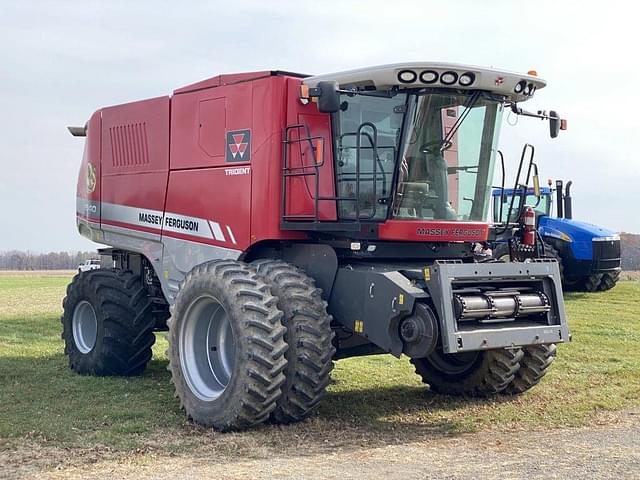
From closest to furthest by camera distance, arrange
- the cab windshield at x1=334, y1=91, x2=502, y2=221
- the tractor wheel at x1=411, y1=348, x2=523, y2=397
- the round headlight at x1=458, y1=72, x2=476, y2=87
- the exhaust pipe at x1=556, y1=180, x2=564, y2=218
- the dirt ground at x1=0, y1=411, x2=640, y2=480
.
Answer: the dirt ground at x1=0, y1=411, x2=640, y2=480 < the round headlight at x1=458, y1=72, x2=476, y2=87 < the cab windshield at x1=334, y1=91, x2=502, y2=221 < the tractor wheel at x1=411, y1=348, x2=523, y2=397 < the exhaust pipe at x1=556, y1=180, x2=564, y2=218

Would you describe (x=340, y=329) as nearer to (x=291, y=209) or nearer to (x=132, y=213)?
(x=291, y=209)

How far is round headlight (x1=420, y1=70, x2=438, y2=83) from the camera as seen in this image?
779 cm

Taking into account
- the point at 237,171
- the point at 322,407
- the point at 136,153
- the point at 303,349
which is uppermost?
the point at 136,153

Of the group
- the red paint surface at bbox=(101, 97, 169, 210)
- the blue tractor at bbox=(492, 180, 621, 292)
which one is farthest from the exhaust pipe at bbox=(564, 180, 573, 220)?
the red paint surface at bbox=(101, 97, 169, 210)

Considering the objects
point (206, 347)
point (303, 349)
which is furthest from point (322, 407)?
point (303, 349)

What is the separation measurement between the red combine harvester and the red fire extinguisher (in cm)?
2

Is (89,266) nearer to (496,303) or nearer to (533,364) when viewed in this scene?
(533,364)

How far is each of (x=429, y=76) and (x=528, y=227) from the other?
233 cm

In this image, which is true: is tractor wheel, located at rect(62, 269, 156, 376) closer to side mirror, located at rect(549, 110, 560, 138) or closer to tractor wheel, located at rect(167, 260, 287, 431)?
tractor wheel, located at rect(167, 260, 287, 431)

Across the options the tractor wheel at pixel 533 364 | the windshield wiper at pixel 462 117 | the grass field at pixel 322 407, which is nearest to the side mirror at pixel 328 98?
the windshield wiper at pixel 462 117

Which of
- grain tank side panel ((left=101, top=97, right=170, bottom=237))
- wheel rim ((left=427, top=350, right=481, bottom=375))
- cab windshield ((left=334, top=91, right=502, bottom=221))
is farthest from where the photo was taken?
grain tank side panel ((left=101, top=97, right=170, bottom=237))

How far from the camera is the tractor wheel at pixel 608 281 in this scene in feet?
74.5

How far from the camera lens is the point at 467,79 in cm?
794

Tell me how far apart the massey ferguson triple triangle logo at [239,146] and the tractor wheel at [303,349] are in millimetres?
1719
